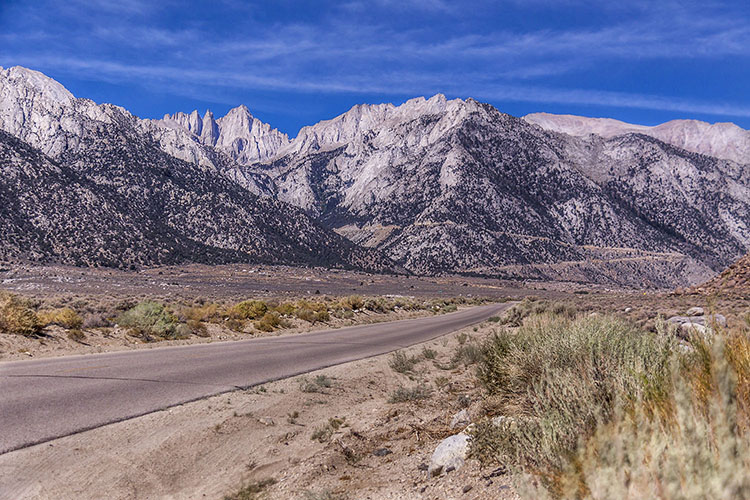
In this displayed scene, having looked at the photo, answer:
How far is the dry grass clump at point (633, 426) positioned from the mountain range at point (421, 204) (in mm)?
80125

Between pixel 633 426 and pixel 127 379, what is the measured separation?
10071 millimetres

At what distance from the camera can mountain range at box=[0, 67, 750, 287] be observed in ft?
274

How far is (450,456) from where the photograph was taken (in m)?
5.04

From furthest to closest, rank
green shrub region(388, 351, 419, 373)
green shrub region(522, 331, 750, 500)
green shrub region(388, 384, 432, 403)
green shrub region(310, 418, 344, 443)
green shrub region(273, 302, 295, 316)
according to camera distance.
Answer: green shrub region(273, 302, 295, 316)
green shrub region(388, 351, 419, 373)
green shrub region(388, 384, 432, 403)
green shrub region(310, 418, 344, 443)
green shrub region(522, 331, 750, 500)

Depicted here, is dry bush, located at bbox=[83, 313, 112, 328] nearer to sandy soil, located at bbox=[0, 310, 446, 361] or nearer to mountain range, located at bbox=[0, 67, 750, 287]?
sandy soil, located at bbox=[0, 310, 446, 361]

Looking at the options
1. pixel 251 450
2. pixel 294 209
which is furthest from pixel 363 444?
pixel 294 209

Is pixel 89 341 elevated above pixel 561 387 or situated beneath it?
situated beneath

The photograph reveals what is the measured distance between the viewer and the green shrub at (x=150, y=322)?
58.4ft

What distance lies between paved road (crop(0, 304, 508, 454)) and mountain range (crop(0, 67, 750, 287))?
225ft

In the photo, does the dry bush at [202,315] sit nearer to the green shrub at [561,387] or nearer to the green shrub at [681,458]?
the green shrub at [561,387]

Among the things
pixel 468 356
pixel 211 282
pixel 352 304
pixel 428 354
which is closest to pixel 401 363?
pixel 468 356

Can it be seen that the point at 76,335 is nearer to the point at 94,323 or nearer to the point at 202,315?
the point at 94,323

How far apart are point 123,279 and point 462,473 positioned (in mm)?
67122

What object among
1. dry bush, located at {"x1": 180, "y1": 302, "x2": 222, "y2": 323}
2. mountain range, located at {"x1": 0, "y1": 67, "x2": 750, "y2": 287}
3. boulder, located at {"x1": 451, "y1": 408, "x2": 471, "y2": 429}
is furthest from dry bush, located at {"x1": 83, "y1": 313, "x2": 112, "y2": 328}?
mountain range, located at {"x1": 0, "y1": 67, "x2": 750, "y2": 287}
